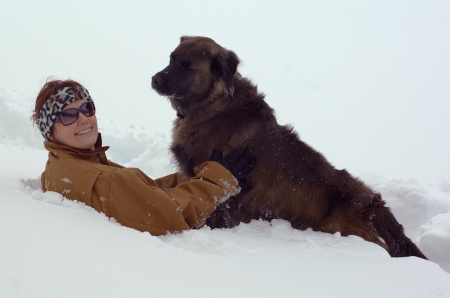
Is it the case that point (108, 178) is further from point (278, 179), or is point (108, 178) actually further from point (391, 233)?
point (391, 233)

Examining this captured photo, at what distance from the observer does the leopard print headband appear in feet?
8.30

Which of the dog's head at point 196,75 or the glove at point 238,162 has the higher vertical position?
the dog's head at point 196,75

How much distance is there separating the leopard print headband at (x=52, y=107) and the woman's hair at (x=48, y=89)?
3 centimetres

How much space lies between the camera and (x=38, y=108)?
8.52ft

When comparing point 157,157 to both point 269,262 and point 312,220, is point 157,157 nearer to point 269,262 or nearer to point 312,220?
point 312,220

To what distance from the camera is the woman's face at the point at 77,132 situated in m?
2.54

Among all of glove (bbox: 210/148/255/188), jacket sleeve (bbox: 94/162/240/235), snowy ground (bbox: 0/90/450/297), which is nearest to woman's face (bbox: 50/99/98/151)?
snowy ground (bbox: 0/90/450/297)

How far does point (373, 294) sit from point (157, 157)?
6.61 meters

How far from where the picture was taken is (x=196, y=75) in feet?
11.1

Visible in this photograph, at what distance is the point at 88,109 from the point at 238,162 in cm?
119

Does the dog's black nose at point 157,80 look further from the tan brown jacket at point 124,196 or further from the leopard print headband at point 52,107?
the tan brown jacket at point 124,196

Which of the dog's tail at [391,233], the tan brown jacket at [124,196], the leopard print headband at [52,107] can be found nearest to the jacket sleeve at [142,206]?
the tan brown jacket at [124,196]

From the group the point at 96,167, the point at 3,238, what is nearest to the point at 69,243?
the point at 3,238

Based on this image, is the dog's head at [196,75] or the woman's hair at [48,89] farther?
the dog's head at [196,75]
